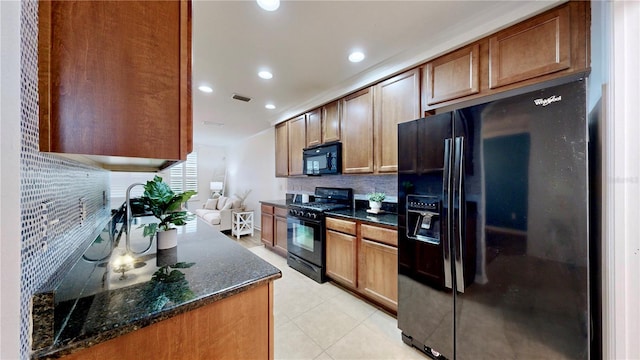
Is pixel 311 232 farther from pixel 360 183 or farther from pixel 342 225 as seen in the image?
pixel 360 183

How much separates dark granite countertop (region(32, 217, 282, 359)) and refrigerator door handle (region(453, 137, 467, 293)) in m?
1.16

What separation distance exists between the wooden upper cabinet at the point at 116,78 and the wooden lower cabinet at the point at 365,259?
187cm

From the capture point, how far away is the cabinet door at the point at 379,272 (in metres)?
2.08

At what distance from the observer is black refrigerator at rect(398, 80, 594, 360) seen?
1111 mm

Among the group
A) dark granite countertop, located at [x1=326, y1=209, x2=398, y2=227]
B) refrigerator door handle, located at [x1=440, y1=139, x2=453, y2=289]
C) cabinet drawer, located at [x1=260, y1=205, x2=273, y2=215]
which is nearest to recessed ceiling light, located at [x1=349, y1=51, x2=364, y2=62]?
refrigerator door handle, located at [x1=440, y1=139, x2=453, y2=289]

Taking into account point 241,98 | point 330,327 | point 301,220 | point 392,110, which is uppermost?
point 241,98

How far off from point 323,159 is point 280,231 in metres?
1.47

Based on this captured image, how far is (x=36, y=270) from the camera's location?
609 mm

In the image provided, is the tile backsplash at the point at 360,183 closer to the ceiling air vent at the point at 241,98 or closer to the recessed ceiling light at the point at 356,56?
the recessed ceiling light at the point at 356,56

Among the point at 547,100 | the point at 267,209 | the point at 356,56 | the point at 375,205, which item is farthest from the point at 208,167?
the point at 547,100

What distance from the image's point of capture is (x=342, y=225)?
8.37ft

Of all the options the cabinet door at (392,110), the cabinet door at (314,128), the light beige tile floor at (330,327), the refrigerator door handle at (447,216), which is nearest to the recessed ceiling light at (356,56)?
the cabinet door at (392,110)
